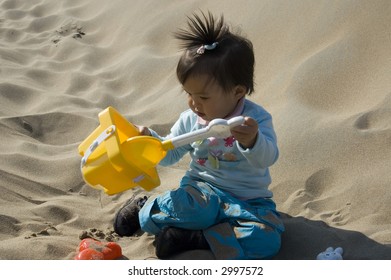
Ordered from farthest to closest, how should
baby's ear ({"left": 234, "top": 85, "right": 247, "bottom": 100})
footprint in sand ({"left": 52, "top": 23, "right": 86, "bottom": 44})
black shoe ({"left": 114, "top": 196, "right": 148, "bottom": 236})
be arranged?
footprint in sand ({"left": 52, "top": 23, "right": 86, "bottom": 44})
black shoe ({"left": 114, "top": 196, "right": 148, "bottom": 236})
baby's ear ({"left": 234, "top": 85, "right": 247, "bottom": 100})

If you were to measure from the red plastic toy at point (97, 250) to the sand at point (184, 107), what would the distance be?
7 cm

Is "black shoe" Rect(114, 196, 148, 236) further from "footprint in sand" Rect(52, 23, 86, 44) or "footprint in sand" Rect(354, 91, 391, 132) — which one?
"footprint in sand" Rect(52, 23, 86, 44)

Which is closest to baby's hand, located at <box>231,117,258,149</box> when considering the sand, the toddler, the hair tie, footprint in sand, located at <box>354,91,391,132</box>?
the toddler

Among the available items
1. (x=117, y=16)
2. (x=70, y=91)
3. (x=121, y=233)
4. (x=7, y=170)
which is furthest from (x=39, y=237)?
(x=117, y=16)

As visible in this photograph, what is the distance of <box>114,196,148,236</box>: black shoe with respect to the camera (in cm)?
280

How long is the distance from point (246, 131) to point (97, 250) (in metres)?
0.68

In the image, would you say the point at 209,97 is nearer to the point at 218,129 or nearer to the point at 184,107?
the point at 218,129

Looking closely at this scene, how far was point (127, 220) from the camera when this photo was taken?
281 centimetres

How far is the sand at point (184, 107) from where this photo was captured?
2.73 meters

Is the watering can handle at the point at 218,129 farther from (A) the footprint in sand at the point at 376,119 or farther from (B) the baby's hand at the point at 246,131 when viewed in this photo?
(A) the footprint in sand at the point at 376,119

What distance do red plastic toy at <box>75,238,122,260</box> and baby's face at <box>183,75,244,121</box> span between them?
1.91ft

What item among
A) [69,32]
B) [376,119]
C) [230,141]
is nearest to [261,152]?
[230,141]

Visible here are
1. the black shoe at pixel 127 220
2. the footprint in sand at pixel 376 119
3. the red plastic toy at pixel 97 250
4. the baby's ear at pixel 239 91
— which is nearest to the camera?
the red plastic toy at pixel 97 250

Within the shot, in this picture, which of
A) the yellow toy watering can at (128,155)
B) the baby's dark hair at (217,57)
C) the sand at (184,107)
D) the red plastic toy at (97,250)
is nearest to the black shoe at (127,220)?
the sand at (184,107)
